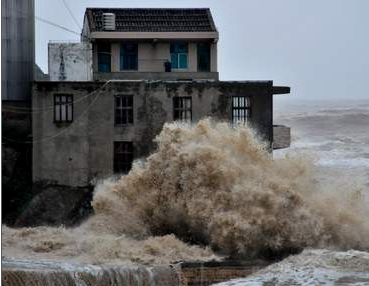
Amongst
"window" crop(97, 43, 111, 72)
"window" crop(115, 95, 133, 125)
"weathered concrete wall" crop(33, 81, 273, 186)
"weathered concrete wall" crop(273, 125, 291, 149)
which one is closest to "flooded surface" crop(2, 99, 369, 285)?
"weathered concrete wall" crop(273, 125, 291, 149)

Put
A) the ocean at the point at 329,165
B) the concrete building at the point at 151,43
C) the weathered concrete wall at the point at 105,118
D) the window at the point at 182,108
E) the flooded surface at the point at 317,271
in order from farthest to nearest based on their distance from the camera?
the concrete building at the point at 151,43, the window at the point at 182,108, the weathered concrete wall at the point at 105,118, the ocean at the point at 329,165, the flooded surface at the point at 317,271

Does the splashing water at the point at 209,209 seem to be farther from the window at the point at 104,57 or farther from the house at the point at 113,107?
the window at the point at 104,57

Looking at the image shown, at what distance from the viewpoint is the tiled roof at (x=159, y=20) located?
11234mm

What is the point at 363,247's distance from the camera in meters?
8.65

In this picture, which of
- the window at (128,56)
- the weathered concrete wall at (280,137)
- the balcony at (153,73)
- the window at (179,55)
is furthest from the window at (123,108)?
the weathered concrete wall at (280,137)

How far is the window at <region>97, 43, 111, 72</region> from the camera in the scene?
1142cm

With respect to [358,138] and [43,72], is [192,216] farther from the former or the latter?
[358,138]

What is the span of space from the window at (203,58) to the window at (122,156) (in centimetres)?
164

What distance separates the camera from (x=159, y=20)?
11.4 metres

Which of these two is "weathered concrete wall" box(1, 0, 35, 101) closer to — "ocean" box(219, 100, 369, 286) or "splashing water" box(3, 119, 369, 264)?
"splashing water" box(3, 119, 369, 264)

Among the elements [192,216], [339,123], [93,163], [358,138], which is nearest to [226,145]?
[192,216]

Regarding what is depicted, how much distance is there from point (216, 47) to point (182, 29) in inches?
30.2

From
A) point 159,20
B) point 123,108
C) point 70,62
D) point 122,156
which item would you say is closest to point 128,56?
point 159,20

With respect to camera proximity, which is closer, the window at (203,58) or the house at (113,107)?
the house at (113,107)
